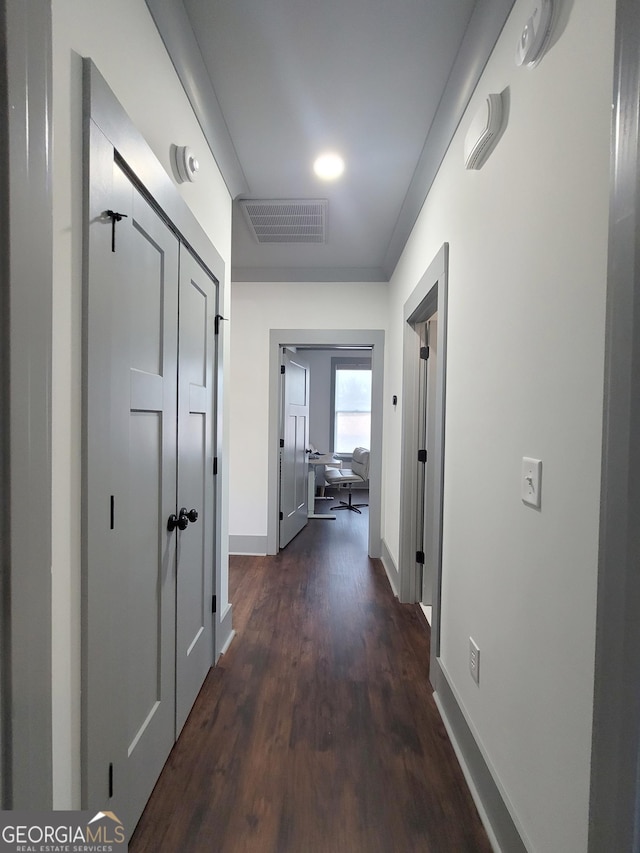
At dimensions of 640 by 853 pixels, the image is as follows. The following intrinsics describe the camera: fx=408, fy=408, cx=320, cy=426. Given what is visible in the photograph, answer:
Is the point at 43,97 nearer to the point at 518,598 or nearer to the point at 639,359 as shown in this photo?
the point at 639,359

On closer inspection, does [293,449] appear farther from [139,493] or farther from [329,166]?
[139,493]

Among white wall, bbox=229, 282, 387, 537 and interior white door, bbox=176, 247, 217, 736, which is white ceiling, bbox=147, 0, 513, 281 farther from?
white wall, bbox=229, 282, 387, 537

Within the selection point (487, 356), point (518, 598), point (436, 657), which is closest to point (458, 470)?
point (487, 356)

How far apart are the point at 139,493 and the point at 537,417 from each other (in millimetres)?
1173

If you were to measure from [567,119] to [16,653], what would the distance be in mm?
1572

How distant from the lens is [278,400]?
3.82 meters

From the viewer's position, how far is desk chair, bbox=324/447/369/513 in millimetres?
5941

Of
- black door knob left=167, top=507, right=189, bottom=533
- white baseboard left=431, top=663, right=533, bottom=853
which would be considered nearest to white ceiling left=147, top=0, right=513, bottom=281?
→ black door knob left=167, top=507, right=189, bottom=533

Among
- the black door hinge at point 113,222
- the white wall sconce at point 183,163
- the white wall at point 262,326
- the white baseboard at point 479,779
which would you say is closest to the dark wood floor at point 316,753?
the white baseboard at point 479,779

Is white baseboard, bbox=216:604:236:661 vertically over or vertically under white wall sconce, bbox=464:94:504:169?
under

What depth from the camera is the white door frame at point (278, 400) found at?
3801 millimetres

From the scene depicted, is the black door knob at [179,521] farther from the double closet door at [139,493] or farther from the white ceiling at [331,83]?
the white ceiling at [331,83]

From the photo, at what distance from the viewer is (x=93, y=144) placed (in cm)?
93

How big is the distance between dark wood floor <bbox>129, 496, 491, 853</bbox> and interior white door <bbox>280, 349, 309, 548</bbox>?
141cm
